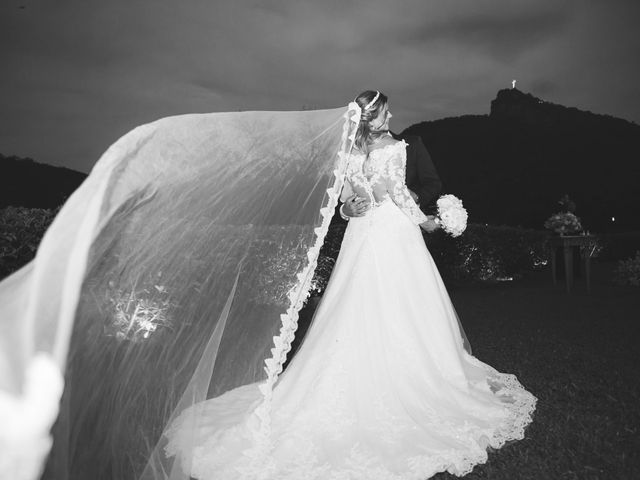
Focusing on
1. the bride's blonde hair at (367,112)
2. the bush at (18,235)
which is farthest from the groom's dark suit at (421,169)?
the bush at (18,235)

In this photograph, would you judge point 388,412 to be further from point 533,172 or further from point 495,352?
point 533,172

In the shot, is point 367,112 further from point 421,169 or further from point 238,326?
point 238,326

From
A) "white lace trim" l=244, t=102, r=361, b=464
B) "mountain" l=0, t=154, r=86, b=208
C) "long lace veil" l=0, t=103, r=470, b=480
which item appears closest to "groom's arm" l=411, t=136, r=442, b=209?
"long lace veil" l=0, t=103, r=470, b=480

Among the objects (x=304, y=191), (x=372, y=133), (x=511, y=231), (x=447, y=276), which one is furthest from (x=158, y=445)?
(x=511, y=231)

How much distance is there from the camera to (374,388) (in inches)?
108

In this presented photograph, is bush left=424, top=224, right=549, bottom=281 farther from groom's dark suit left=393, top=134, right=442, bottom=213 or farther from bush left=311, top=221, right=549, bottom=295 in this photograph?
groom's dark suit left=393, top=134, right=442, bottom=213

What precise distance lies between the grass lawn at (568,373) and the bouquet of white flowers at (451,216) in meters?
1.46

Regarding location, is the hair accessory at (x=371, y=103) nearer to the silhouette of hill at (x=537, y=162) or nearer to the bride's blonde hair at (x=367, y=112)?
the bride's blonde hair at (x=367, y=112)

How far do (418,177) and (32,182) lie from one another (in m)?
8.39

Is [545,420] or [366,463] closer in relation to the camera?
[366,463]

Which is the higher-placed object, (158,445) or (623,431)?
(158,445)

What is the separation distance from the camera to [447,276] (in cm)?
1166

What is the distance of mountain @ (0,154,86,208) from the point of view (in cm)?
806

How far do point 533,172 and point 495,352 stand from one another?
25.7 meters
